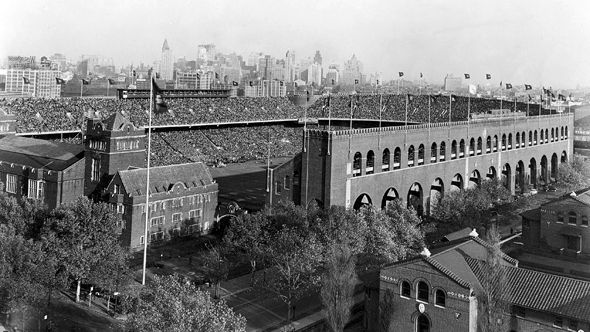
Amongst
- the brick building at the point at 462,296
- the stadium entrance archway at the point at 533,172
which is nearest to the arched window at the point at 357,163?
the brick building at the point at 462,296

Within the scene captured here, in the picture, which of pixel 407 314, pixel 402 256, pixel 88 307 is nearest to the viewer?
pixel 407 314

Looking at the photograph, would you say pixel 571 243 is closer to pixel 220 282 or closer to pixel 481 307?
pixel 481 307

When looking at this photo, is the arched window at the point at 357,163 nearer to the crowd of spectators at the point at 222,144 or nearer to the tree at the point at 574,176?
the tree at the point at 574,176

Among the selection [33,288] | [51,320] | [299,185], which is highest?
[299,185]

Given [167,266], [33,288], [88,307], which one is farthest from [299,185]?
[33,288]

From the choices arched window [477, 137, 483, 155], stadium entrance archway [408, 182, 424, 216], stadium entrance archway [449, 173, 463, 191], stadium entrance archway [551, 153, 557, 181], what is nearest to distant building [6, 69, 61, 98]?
stadium entrance archway [449, 173, 463, 191]

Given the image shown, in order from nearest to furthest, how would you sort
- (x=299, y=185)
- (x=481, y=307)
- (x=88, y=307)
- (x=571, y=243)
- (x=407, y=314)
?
(x=481, y=307) < (x=407, y=314) < (x=88, y=307) < (x=571, y=243) < (x=299, y=185)

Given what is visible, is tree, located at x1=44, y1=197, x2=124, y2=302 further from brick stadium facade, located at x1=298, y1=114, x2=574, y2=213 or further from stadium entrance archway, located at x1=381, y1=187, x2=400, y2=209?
stadium entrance archway, located at x1=381, y1=187, x2=400, y2=209
